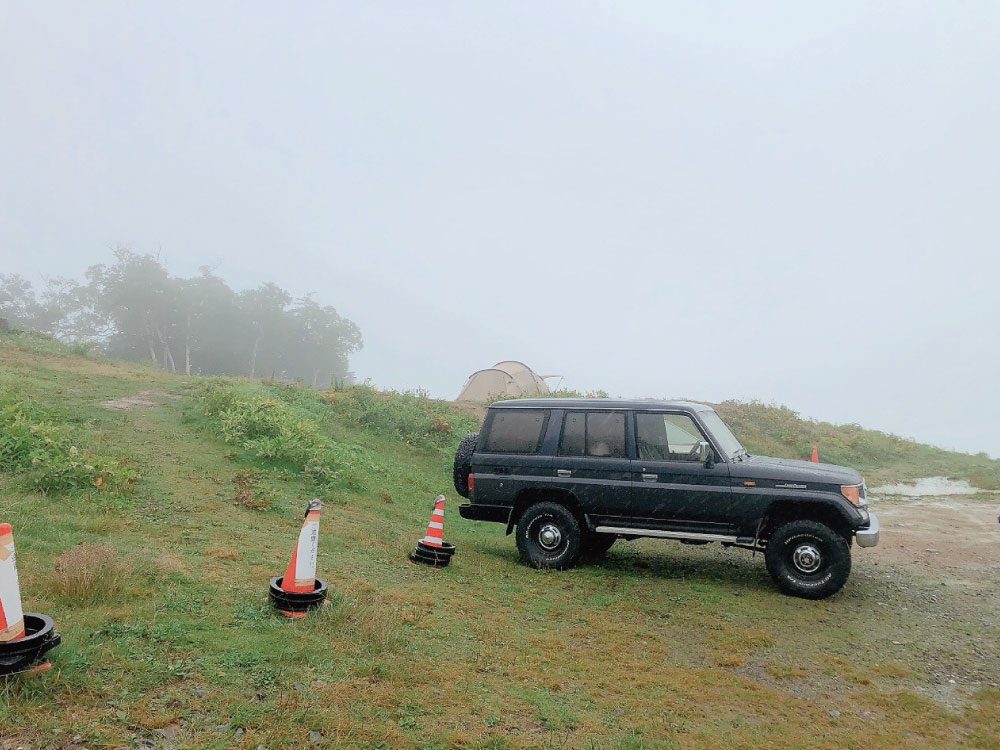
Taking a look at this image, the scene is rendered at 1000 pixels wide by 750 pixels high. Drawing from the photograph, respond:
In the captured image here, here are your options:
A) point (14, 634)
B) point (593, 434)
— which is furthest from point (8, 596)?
point (593, 434)

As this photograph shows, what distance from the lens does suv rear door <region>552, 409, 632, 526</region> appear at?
26.6ft

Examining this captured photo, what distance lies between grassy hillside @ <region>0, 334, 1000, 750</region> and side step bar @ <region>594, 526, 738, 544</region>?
61 cm

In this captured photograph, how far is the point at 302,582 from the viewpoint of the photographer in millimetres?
5219

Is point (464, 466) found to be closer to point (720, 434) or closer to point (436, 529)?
point (436, 529)

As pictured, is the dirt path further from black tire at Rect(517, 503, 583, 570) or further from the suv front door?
black tire at Rect(517, 503, 583, 570)

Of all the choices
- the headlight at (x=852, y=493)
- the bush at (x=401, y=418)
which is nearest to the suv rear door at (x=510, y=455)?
the headlight at (x=852, y=493)

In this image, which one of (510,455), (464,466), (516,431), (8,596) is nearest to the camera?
(8,596)

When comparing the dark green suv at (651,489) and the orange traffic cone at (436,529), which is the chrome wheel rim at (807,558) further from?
the orange traffic cone at (436,529)

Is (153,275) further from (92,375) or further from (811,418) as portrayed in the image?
(811,418)

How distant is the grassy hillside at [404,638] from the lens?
367 cm

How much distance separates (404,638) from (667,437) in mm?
4386

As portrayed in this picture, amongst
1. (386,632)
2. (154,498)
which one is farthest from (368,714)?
(154,498)

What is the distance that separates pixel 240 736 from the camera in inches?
132

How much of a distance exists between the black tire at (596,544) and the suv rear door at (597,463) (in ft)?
2.73
